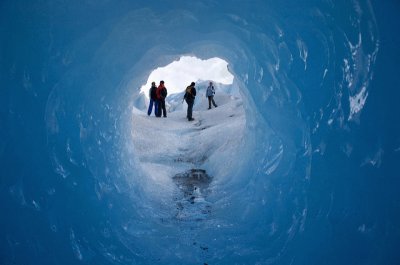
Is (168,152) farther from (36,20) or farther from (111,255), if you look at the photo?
(36,20)

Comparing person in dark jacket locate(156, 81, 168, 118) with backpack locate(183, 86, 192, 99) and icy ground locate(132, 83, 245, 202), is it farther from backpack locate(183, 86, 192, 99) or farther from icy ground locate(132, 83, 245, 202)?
backpack locate(183, 86, 192, 99)

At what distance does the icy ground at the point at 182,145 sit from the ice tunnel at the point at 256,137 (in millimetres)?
2088

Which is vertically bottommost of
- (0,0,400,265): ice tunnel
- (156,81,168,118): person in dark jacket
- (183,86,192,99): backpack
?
(0,0,400,265): ice tunnel

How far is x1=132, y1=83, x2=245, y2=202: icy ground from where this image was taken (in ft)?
25.4

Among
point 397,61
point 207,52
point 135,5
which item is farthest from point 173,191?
point 397,61

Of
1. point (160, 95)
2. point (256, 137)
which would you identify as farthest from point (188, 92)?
point (256, 137)

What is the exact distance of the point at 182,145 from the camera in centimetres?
1128

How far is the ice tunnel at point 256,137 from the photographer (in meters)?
2.43

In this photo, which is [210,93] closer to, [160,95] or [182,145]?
[160,95]

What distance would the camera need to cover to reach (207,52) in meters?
5.99

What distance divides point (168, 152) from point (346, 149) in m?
7.96

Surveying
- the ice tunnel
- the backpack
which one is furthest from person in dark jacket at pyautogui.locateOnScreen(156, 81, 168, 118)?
the ice tunnel

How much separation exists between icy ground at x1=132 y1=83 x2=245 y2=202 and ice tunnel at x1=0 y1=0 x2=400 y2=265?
2.09 m

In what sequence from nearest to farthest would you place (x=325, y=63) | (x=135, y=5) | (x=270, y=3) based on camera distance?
(x=325, y=63), (x=270, y=3), (x=135, y=5)
